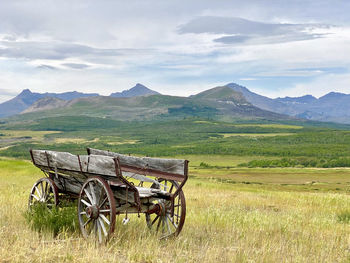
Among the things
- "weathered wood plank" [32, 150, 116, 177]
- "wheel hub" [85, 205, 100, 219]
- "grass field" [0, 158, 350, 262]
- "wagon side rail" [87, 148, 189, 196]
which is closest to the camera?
"grass field" [0, 158, 350, 262]

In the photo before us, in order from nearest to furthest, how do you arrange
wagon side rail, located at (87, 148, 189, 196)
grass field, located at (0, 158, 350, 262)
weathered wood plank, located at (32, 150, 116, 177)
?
grass field, located at (0, 158, 350, 262), weathered wood plank, located at (32, 150, 116, 177), wagon side rail, located at (87, 148, 189, 196)

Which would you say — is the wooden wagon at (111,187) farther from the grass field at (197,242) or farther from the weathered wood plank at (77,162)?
the grass field at (197,242)

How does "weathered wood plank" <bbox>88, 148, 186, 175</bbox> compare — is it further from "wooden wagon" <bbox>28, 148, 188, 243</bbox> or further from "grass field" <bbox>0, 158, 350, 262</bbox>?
"grass field" <bbox>0, 158, 350, 262</bbox>

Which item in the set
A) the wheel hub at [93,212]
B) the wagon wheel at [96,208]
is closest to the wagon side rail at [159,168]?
the wagon wheel at [96,208]

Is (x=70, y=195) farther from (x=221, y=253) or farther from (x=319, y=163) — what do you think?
(x=319, y=163)

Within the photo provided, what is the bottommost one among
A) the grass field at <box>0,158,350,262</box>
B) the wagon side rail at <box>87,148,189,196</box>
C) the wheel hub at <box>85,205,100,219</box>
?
the grass field at <box>0,158,350,262</box>

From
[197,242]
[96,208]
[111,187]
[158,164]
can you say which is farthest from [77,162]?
[197,242]

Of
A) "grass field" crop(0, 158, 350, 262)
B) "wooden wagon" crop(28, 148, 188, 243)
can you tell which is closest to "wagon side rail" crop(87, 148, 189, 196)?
"wooden wagon" crop(28, 148, 188, 243)

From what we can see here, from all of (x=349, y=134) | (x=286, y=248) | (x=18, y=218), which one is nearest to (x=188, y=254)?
(x=286, y=248)

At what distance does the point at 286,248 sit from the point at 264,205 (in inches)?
343

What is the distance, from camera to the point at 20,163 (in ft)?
131

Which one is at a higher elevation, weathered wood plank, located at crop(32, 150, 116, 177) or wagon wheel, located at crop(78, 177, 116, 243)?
weathered wood plank, located at crop(32, 150, 116, 177)

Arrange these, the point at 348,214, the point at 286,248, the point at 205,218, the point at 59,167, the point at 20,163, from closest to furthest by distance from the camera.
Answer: the point at 286,248 < the point at 59,167 < the point at 205,218 < the point at 348,214 < the point at 20,163

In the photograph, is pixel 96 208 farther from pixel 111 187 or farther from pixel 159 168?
pixel 159 168
